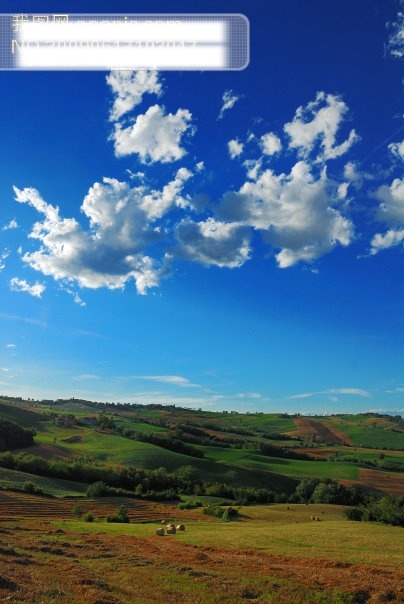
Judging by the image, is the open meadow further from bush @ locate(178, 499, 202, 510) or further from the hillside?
the hillside

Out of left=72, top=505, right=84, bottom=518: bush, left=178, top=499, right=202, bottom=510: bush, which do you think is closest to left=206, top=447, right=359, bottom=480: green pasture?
left=178, top=499, right=202, bottom=510: bush

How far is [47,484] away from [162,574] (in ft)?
208

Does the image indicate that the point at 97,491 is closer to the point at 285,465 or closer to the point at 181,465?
the point at 181,465

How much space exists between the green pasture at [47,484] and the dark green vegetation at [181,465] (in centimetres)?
23

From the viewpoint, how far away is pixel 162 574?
26.2 m

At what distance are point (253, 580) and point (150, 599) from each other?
6847 millimetres

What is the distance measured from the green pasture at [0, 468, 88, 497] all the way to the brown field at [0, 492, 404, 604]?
35.7m

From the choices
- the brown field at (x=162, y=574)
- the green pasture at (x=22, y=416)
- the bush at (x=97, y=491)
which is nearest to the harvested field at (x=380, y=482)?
the bush at (x=97, y=491)

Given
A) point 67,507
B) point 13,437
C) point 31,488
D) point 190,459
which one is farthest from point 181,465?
point 67,507

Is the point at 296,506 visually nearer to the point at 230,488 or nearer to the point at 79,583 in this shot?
the point at 230,488

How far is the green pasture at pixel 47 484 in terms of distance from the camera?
74562 millimetres

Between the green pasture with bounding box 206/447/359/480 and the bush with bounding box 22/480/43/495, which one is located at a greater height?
the green pasture with bounding box 206/447/359/480

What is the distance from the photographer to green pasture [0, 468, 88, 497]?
245 ft

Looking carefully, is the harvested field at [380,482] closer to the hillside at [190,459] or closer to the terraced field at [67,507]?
the hillside at [190,459]
